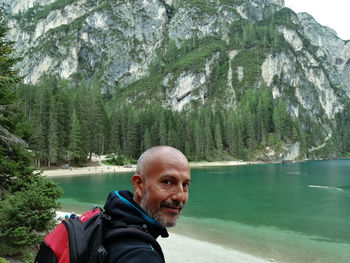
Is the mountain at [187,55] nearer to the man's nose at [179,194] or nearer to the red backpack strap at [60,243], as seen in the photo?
the man's nose at [179,194]

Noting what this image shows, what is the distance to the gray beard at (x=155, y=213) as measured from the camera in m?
1.61

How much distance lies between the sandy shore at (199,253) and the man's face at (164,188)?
31.9ft

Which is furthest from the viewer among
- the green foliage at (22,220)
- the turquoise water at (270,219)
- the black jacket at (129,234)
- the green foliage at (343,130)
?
the green foliage at (343,130)

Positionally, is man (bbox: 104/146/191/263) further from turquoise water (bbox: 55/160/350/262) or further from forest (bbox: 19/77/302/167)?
forest (bbox: 19/77/302/167)

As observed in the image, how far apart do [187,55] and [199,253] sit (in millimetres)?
143188

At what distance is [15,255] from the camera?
726 cm

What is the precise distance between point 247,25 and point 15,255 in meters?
171

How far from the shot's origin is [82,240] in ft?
4.19

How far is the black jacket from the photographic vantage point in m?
1.17

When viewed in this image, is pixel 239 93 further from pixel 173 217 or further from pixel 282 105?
pixel 173 217

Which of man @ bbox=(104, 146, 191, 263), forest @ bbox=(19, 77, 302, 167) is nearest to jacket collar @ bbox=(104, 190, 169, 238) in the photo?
man @ bbox=(104, 146, 191, 263)

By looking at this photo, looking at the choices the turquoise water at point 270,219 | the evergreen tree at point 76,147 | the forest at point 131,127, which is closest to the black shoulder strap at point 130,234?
→ the turquoise water at point 270,219

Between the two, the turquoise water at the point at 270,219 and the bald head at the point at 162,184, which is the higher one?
the bald head at the point at 162,184

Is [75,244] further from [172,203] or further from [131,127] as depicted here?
[131,127]
